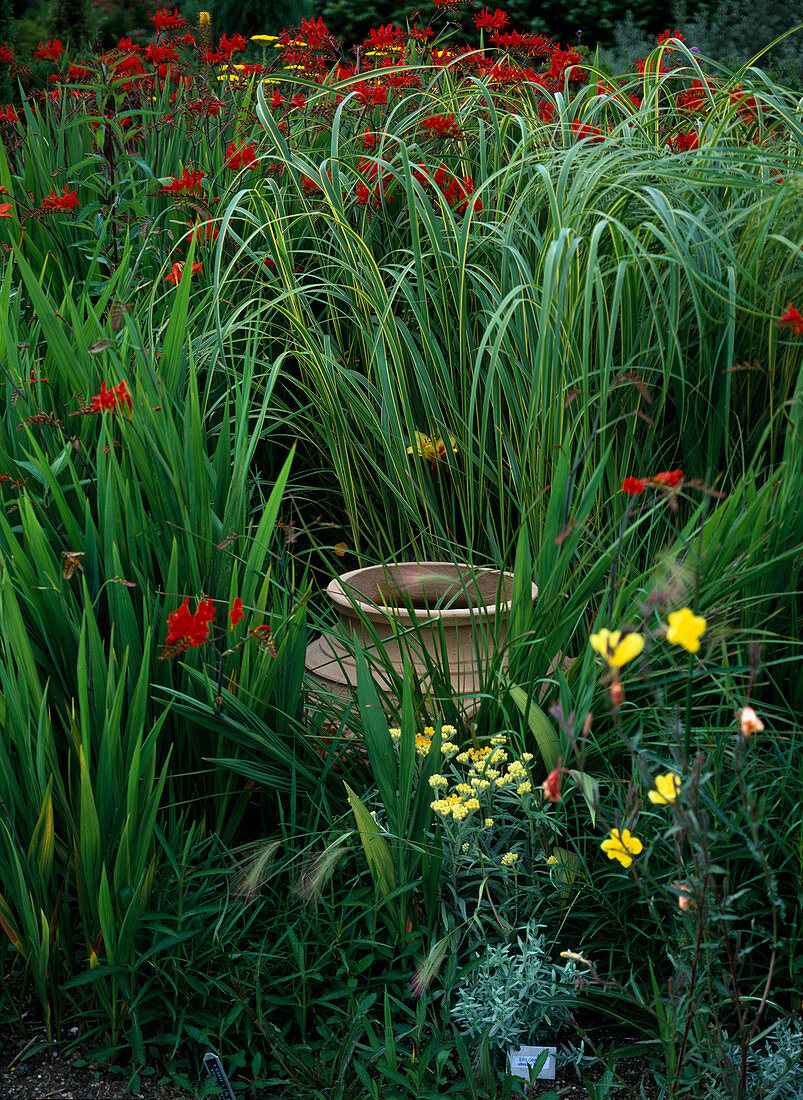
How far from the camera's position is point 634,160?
8.00ft

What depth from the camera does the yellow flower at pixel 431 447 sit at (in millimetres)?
2258

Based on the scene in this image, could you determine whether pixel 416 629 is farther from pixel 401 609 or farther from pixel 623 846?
pixel 623 846

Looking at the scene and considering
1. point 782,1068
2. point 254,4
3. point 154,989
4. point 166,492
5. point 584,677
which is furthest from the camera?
point 254,4

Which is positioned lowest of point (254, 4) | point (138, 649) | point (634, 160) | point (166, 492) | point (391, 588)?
point (391, 588)

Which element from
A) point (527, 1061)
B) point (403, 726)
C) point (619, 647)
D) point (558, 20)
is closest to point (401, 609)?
point (403, 726)

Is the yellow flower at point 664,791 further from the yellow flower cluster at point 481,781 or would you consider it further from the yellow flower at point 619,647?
the yellow flower cluster at point 481,781

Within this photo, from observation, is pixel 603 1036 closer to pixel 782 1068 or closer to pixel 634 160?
pixel 782 1068

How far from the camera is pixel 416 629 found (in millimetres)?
1649

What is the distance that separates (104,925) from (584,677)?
773 millimetres

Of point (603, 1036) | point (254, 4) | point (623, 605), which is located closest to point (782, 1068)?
point (603, 1036)

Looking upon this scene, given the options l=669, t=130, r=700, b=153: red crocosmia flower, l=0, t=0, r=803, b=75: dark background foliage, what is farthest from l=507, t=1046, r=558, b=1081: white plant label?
l=0, t=0, r=803, b=75: dark background foliage

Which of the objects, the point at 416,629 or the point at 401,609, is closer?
the point at 416,629

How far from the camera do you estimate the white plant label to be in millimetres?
1374

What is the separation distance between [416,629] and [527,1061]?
0.65 metres
